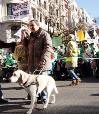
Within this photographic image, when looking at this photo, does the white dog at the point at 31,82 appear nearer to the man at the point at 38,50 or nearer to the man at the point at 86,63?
the man at the point at 38,50

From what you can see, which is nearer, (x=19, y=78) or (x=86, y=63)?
(x=19, y=78)

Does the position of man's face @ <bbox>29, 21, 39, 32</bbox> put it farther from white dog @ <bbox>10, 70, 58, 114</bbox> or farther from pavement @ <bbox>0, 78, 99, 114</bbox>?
pavement @ <bbox>0, 78, 99, 114</bbox>

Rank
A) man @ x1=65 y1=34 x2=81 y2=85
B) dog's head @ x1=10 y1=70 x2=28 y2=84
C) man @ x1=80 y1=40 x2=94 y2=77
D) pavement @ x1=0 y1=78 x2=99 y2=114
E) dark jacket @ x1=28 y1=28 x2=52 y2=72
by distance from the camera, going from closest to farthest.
Result: dog's head @ x1=10 y1=70 x2=28 y2=84
pavement @ x1=0 y1=78 x2=99 y2=114
dark jacket @ x1=28 y1=28 x2=52 y2=72
man @ x1=65 y1=34 x2=81 y2=85
man @ x1=80 y1=40 x2=94 y2=77

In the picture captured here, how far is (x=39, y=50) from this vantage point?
1034 cm

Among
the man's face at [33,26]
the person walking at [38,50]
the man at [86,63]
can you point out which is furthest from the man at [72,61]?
the man's face at [33,26]

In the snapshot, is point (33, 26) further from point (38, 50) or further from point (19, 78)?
point (19, 78)

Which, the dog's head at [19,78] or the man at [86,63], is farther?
the man at [86,63]

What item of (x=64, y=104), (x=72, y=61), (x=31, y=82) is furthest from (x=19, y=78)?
(x=72, y=61)

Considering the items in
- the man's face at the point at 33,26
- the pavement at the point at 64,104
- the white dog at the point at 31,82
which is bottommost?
the pavement at the point at 64,104

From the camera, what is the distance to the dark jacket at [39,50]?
1007cm

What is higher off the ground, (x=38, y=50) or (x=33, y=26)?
(x=33, y=26)

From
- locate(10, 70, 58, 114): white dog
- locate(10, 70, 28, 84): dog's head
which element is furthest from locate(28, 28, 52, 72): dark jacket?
locate(10, 70, 28, 84): dog's head

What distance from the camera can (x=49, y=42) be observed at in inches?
401

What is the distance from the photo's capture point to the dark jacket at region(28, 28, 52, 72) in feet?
33.0
